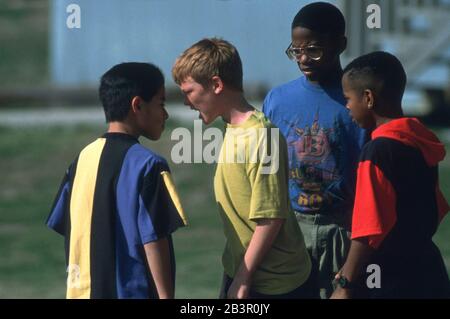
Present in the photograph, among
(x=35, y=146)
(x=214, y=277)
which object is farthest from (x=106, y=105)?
(x=35, y=146)

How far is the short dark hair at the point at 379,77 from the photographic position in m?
3.86

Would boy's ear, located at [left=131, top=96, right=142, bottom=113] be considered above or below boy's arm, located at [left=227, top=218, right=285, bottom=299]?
above

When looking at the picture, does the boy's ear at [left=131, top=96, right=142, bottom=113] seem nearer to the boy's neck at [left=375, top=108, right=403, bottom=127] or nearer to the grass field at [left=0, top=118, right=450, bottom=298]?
the boy's neck at [left=375, top=108, right=403, bottom=127]

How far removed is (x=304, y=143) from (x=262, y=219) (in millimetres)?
472

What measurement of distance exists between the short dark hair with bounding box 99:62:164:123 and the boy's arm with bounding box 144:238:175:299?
45 cm

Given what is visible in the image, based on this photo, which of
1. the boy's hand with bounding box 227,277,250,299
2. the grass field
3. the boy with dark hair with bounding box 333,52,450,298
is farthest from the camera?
the grass field

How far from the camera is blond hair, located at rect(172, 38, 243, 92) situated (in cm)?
386

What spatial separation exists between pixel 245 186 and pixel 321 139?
436 millimetres

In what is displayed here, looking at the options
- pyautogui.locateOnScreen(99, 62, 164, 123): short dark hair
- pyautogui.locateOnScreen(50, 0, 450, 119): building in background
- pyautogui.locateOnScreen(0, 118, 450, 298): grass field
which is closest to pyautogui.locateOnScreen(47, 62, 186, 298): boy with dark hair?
pyautogui.locateOnScreen(99, 62, 164, 123): short dark hair

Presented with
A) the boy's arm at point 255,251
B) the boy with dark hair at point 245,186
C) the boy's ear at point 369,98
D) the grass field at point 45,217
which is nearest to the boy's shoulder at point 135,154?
the boy with dark hair at point 245,186

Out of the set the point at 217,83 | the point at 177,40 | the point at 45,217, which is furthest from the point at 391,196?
the point at 177,40

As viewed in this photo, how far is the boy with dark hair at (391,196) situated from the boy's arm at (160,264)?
0.55m

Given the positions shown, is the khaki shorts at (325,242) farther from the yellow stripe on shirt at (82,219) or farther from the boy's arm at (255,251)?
the yellow stripe on shirt at (82,219)

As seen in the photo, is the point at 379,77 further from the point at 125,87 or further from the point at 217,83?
the point at 125,87
